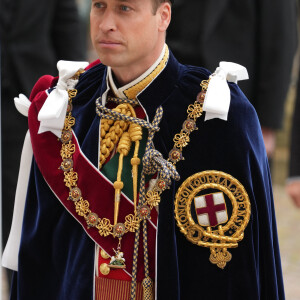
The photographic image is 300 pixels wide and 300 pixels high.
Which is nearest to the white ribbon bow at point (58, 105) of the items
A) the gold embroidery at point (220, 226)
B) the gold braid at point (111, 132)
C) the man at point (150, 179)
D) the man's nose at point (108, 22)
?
the man at point (150, 179)

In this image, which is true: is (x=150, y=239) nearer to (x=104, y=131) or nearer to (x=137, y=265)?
(x=137, y=265)

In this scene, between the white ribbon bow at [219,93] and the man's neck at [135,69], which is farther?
the man's neck at [135,69]

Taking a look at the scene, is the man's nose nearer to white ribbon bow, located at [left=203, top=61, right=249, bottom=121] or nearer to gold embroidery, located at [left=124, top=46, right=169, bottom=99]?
gold embroidery, located at [left=124, top=46, right=169, bottom=99]

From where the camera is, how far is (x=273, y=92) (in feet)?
14.8

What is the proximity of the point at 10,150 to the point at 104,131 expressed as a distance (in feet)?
5.91

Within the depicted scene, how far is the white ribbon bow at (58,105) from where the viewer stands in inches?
104

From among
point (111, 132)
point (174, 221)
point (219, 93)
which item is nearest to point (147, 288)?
point (174, 221)

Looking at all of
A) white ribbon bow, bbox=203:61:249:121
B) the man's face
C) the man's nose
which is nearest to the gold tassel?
white ribbon bow, bbox=203:61:249:121

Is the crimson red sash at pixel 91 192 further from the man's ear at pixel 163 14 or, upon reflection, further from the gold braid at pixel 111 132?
the man's ear at pixel 163 14

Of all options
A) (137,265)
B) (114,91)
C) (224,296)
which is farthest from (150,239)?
(114,91)

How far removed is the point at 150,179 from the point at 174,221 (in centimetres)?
15

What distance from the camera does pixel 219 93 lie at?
254 centimetres

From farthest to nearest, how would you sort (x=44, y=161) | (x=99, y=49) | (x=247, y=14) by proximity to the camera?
1. (x=247, y=14)
2. (x=44, y=161)
3. (x=99, y=49)

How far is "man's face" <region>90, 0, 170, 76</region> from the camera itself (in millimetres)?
2490
